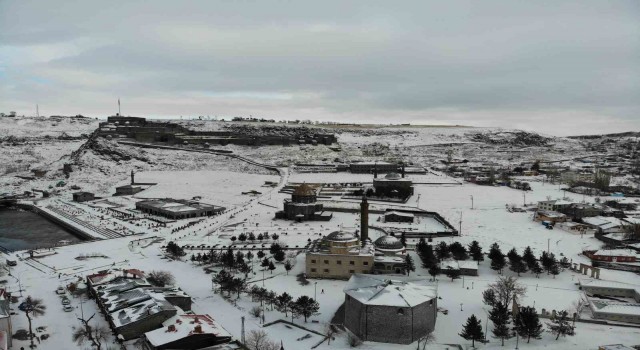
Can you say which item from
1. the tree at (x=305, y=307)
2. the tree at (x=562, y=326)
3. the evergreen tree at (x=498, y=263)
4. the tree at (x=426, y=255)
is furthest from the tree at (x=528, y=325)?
the tree at (x=305, y=307)

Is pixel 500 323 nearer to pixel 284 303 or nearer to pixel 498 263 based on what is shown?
pixel 498 263

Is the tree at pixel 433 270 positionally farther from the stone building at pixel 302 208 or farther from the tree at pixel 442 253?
the stone building at pixel 302 208

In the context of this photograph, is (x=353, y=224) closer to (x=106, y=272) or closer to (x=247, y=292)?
(x=247, y=292)

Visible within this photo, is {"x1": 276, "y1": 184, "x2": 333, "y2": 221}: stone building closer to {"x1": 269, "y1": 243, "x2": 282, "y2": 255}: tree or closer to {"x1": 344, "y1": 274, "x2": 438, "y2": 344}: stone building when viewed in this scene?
{"x1": 269, "y1": 243, "x2": 282, "y2": 255}: tree

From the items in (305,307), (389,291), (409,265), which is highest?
(389,291)

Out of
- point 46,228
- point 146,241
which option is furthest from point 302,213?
point 46,228

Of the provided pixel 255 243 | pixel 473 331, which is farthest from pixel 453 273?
pixel 255 243
